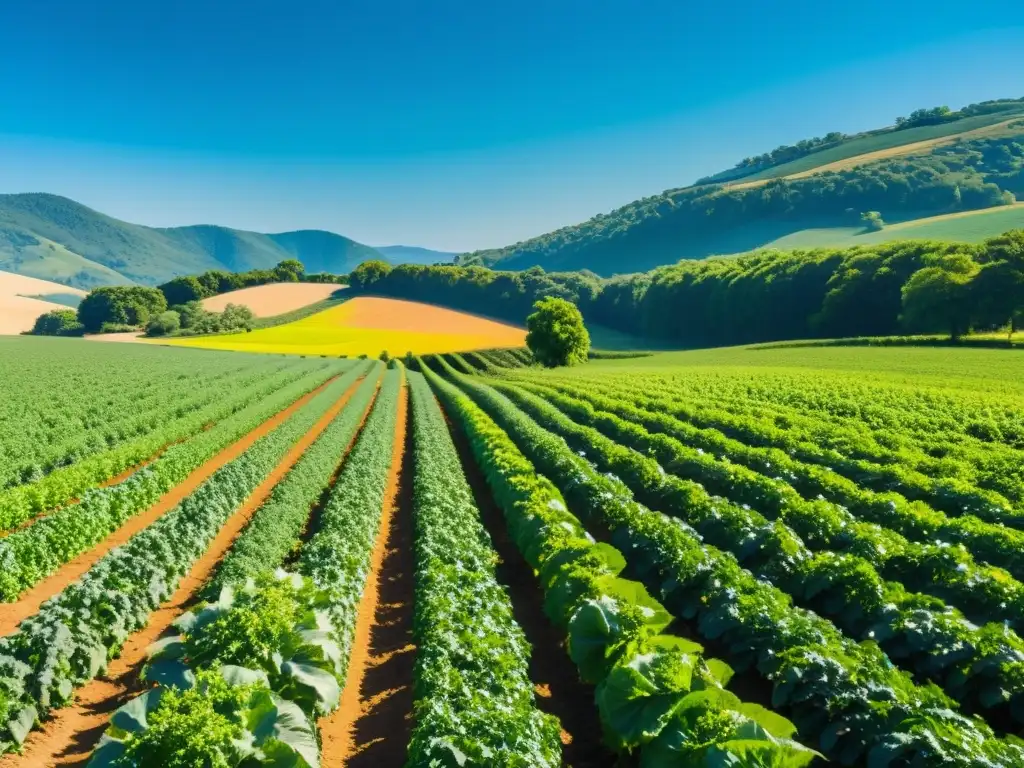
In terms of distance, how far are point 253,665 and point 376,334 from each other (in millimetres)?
101136

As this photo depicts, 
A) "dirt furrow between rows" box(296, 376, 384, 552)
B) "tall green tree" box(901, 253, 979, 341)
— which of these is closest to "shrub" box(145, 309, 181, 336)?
"dirt furrow between rows" box(296, 376, 384, 552)

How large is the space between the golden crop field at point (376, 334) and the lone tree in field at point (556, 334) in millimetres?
20090

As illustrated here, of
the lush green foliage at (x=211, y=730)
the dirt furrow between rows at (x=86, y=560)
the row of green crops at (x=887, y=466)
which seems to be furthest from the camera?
the row of green crops at (x=887, y=466)

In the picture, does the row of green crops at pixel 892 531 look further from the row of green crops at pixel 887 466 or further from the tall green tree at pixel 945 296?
the tall green tree at pixel 945 296

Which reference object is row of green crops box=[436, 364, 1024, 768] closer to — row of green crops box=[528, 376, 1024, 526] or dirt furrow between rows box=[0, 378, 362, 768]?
row of green crops box=[528, 376, 1024, 526]

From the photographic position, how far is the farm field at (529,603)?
20.7 feet

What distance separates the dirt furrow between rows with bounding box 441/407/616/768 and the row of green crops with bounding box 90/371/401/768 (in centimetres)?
321

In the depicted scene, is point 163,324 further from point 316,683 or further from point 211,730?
point 211,730

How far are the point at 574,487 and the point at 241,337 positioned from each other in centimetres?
10049

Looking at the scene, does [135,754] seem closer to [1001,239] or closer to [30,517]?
[30,517]

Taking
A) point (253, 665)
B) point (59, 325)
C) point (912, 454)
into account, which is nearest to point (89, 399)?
point (253, 665)

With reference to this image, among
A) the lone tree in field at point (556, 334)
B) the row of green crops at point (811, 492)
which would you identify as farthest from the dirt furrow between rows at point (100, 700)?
the lone tree in field at point (556, 334)

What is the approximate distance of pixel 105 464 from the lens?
20.0 meters

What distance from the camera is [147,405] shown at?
108ft
